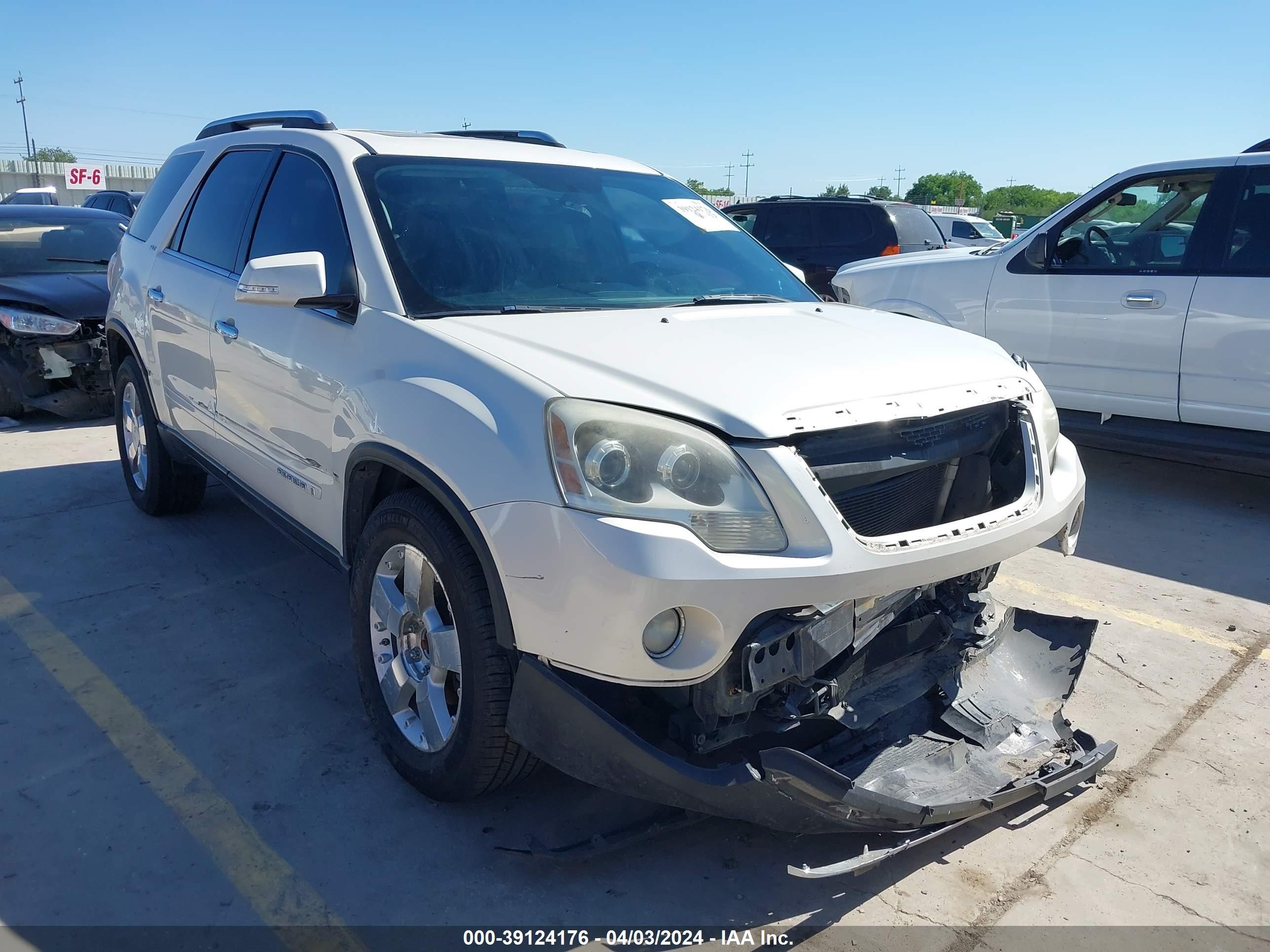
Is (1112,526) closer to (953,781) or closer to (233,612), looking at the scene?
(953,781)

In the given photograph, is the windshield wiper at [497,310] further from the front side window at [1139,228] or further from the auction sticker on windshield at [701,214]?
the front side window at [1139,228]

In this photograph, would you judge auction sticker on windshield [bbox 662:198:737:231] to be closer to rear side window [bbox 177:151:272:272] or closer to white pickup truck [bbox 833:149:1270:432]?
rear side window [bbox 177:151:272:272]

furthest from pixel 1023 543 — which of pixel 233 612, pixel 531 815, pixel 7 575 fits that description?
pixel 7 575

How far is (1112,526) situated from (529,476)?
14.4ft

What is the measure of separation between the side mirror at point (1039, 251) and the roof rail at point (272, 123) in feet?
14.9

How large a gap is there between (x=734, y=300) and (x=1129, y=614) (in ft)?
7.80

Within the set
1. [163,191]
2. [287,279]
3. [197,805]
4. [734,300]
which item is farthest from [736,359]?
[163,191]

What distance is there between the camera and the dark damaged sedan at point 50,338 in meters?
7.61

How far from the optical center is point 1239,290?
5.55 meters

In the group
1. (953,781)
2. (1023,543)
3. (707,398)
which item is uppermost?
(707,398)

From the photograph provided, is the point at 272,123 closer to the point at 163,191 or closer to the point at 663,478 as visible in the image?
the point at 163,191

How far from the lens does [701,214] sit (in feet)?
13.6

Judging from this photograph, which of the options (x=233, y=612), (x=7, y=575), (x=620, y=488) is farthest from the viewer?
(x=7, y=575)

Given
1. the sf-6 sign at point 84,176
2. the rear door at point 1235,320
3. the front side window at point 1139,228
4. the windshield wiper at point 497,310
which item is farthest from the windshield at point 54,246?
the sf-6 sign at point 84,176
